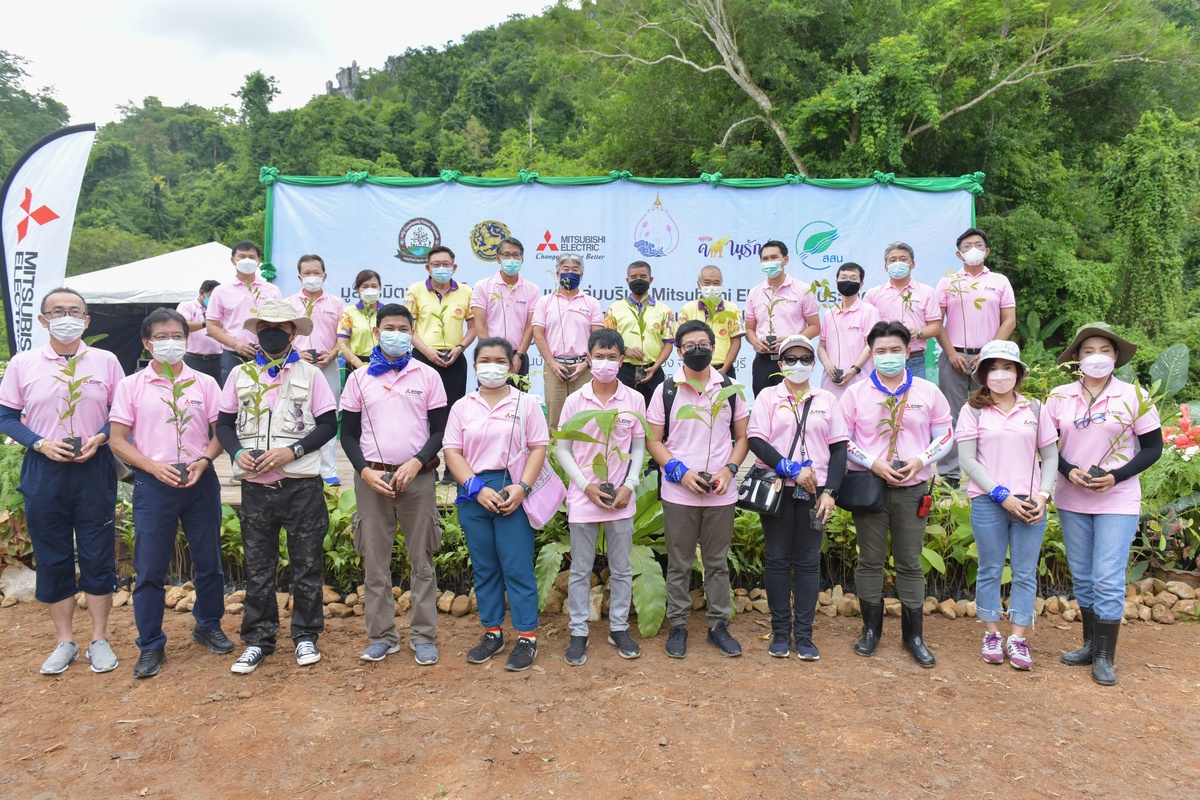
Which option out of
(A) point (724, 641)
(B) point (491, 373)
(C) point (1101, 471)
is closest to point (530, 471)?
(B) point (491, 373)

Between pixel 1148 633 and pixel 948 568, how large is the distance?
114 cm

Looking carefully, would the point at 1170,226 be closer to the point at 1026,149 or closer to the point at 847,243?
the point at 1026,149

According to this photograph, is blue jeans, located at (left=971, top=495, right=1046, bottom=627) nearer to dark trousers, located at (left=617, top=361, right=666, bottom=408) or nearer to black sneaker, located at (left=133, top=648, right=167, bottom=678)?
dark trousers, located at (left=617, top=361, right=666, bottom=408)

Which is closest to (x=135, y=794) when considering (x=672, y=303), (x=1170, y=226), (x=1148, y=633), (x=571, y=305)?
(x=571, y=305)

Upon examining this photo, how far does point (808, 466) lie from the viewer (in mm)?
4156

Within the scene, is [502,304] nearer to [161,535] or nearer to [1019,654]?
[161,535]

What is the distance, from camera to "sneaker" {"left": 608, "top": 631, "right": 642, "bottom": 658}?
14.1 feet

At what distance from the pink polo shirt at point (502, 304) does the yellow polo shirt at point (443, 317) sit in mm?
98

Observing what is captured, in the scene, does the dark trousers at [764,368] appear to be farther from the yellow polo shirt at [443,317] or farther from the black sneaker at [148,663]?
the black sneaker at [148,663]

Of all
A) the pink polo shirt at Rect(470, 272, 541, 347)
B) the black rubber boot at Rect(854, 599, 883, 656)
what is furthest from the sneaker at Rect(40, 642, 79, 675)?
the black rubber boot at Rect(854, 599, 883, 656)

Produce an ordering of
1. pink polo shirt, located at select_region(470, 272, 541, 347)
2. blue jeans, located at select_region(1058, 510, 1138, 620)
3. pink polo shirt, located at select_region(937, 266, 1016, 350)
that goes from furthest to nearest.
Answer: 1. pink polo shirt, located at select_region(470, 272, 541, 347)
2. pink polo shirt, located at select_region(937, 266, 1016, 350)
3. blue jeans, located at select_region(1058, 510, 1138, 620)

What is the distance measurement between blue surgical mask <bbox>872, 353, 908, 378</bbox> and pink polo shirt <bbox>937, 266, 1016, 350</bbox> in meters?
2.29

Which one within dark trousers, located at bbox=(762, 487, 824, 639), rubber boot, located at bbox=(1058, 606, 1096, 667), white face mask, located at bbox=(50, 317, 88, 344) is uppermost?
white face mask, located at bbox=(50, 317, 88, 344)

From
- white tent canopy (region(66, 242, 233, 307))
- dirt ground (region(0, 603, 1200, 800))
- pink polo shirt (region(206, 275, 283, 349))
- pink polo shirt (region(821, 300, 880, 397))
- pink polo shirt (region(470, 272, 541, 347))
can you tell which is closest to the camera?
dirt ground (region(0, 603, 1200, 800))
